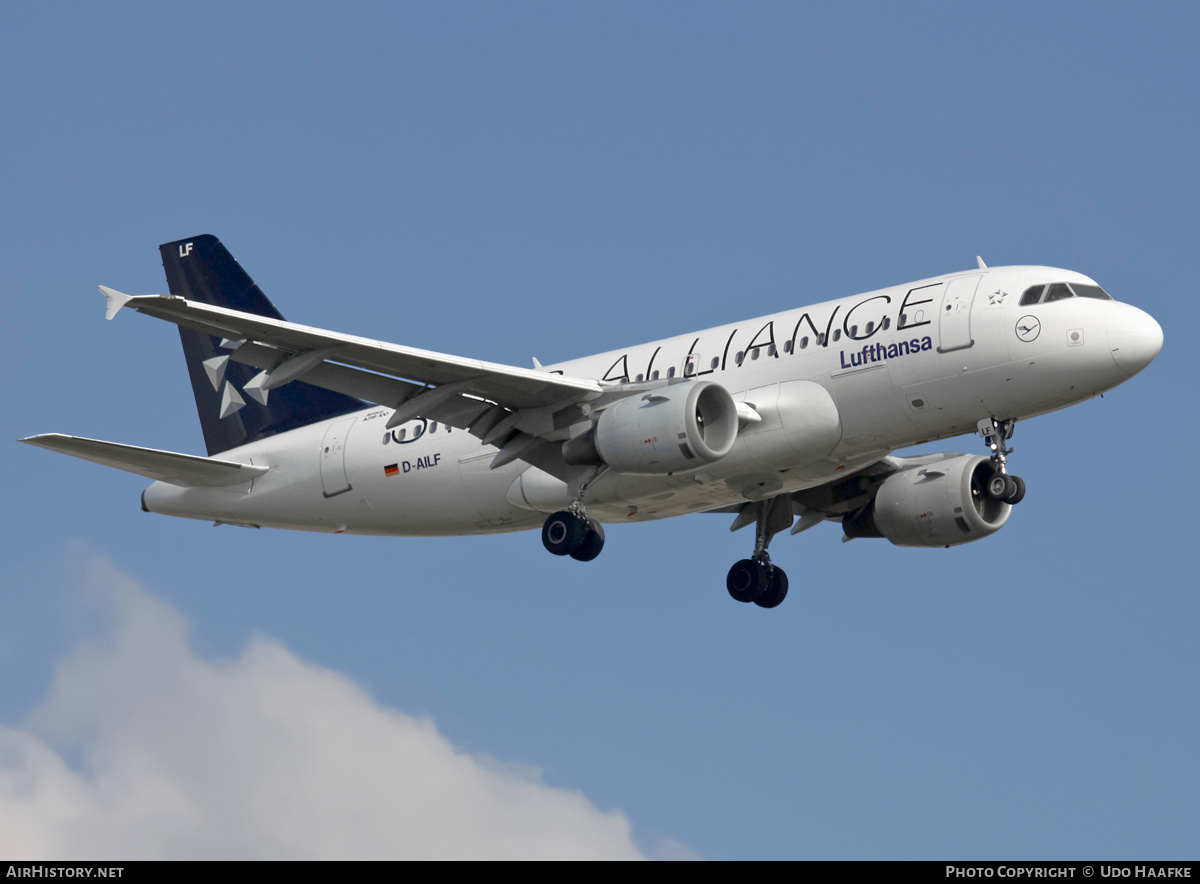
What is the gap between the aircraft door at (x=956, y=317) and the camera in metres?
30.5

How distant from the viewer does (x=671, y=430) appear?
3064cm

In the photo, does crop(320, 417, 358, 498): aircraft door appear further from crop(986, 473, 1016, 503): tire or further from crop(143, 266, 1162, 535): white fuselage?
crop(986, 473, 1016, 503): tire

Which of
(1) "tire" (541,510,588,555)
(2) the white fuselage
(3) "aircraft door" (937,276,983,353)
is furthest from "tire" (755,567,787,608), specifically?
(3) "aircraft door" (937,276,983,353)

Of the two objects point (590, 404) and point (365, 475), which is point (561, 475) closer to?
point (590, 404)

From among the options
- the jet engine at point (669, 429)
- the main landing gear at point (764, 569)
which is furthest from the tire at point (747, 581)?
the jet engine at point (669, 429)

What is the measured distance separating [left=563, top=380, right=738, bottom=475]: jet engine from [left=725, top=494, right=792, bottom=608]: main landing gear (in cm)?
676

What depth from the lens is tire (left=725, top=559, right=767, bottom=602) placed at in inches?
1479

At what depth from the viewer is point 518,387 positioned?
32500 mm

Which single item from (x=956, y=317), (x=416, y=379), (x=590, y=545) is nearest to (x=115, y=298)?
(x=416, y=379)

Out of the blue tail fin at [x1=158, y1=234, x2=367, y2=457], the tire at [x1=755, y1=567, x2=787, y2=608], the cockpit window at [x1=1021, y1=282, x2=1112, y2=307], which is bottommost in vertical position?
the tire at [x1=755, y1=567, x2=787, y2=608]

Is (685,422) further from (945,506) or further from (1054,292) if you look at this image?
(945,506)

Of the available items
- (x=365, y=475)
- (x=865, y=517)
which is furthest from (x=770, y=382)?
(x=365, y=475)
